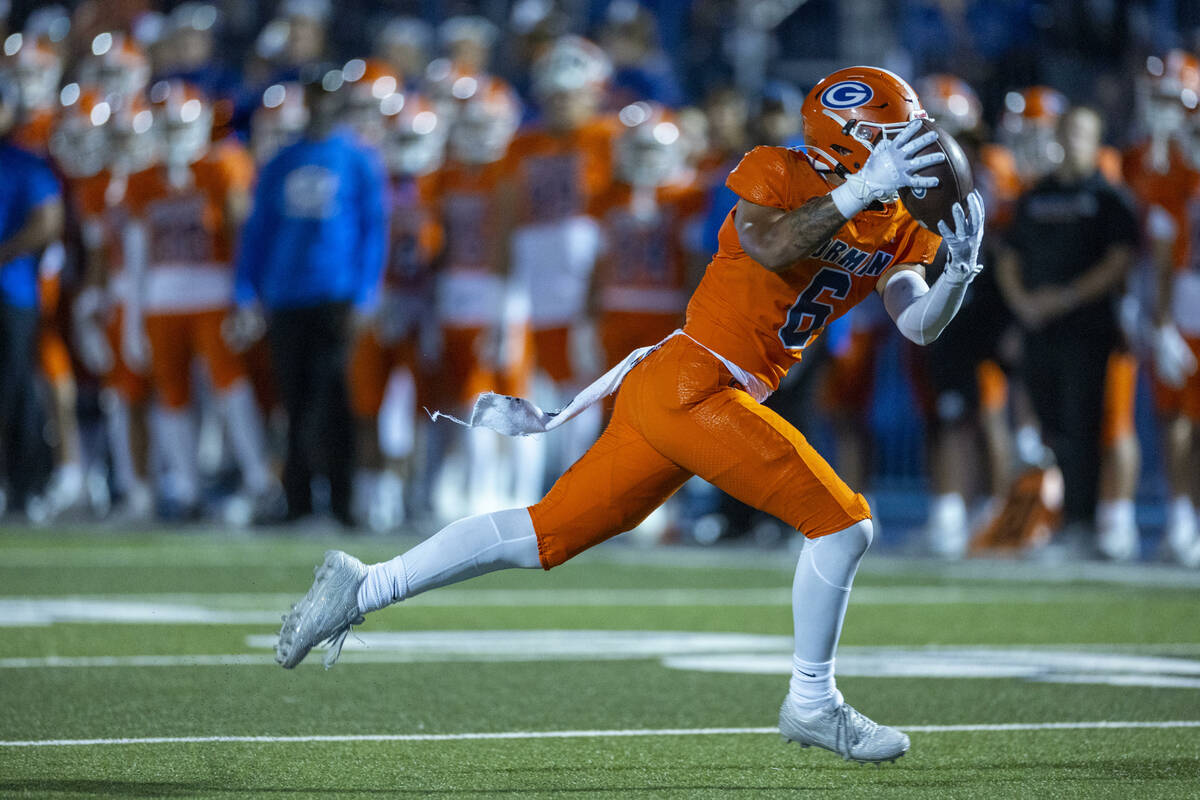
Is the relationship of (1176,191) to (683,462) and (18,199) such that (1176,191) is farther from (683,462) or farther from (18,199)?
(18,199)

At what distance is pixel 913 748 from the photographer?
428cm

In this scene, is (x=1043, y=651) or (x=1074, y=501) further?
(x=1074, y=501)

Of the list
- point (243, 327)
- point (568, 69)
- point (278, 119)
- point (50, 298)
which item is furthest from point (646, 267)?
point (50, 298)

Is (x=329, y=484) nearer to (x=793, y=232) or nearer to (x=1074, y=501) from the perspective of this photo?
(x=1074, y=501)

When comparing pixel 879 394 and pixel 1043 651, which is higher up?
pixel 1043 651

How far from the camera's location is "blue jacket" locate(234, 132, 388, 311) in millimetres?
10383

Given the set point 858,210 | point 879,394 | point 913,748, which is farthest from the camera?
point 879,394

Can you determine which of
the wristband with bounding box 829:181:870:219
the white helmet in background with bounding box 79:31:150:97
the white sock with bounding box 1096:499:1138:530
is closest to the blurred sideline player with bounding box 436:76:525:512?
the white helmet in background with bounding box 79:31:150:97

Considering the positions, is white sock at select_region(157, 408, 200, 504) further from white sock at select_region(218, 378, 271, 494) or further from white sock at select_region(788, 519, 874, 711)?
white sock at select_region(788, 519, 874, 711)

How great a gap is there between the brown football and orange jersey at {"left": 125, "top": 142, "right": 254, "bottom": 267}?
24.9ft

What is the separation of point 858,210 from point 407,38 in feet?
32.7

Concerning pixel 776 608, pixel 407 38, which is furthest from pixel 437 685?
pixel 407 38

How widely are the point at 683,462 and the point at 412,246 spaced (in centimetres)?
734

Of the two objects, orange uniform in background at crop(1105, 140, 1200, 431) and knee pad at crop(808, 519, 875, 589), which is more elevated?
knee pad at crop(808, 519, 875, 589)
